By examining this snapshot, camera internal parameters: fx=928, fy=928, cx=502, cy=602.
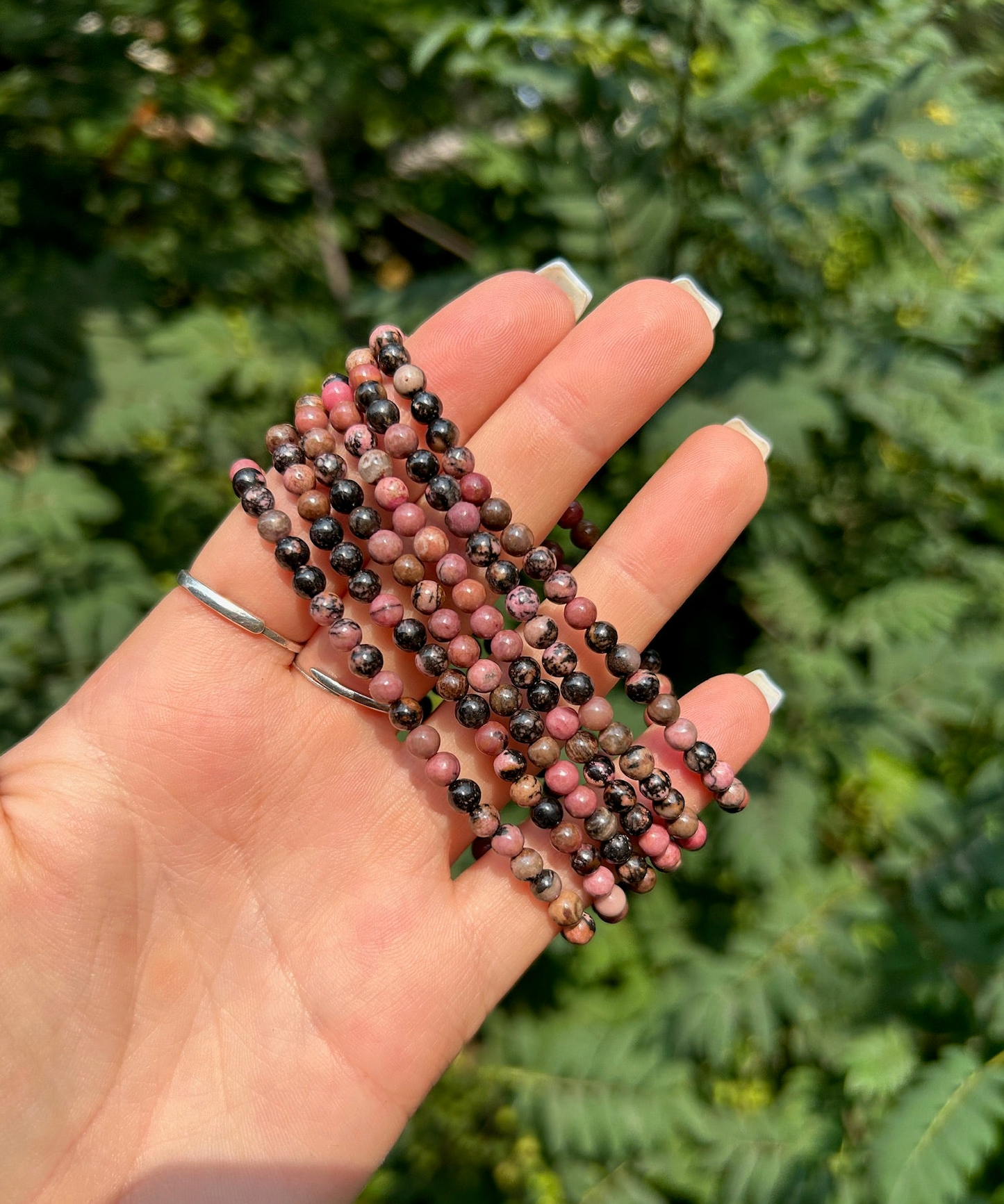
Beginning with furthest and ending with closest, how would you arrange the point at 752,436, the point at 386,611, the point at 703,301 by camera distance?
1. the point at 752,436
2. the point at 703,301
3. the point at 386,611

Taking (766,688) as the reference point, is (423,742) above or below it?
below

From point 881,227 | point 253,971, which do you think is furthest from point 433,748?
point 881,227

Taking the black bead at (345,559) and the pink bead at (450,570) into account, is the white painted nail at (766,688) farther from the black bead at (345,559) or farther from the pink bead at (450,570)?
the black bead at (345,559)

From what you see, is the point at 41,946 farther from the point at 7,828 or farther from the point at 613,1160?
the point at 613,1160

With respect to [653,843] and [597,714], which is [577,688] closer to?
[597,714]

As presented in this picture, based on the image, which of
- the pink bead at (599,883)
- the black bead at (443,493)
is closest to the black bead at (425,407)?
the black bead at (443,493)

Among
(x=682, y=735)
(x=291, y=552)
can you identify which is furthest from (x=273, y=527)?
(x=682, y=735)
